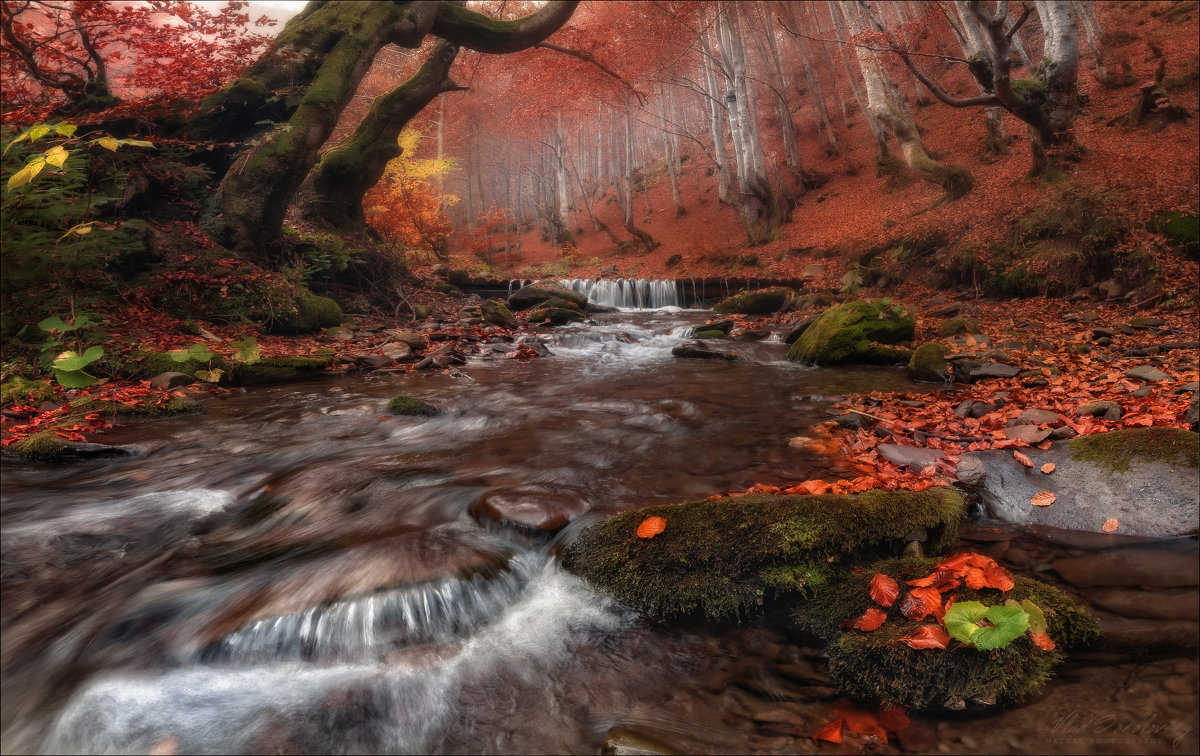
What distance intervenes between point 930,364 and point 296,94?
451 inches

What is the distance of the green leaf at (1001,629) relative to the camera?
177 centimetres

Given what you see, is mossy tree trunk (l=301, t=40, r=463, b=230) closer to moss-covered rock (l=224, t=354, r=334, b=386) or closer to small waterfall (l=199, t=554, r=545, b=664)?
moss-covered rock (l=224, t=354, r=334, b=386)

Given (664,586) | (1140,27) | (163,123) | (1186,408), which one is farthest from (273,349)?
(1140,27)

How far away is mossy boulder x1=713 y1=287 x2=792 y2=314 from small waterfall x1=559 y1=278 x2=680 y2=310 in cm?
327

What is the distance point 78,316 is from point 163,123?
538 cm

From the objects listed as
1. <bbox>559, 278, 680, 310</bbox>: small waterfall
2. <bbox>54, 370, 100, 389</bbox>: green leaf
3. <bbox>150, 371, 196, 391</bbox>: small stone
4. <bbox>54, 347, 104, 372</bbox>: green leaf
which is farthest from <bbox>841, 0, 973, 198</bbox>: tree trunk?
<bbox>54, 370, 100, 389</bbox>: green leaf

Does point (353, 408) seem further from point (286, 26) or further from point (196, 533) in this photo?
point (286, 26)

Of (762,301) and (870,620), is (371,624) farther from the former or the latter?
(762,301)

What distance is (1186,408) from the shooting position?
11.9ft

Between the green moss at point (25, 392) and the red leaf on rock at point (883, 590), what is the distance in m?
6.86

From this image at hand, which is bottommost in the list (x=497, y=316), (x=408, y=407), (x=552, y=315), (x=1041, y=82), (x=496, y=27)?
(x=408, y=407)

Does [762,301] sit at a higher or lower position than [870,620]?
higher

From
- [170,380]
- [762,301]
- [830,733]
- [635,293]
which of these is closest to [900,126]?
[762,301]

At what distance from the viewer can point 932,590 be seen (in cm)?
207
